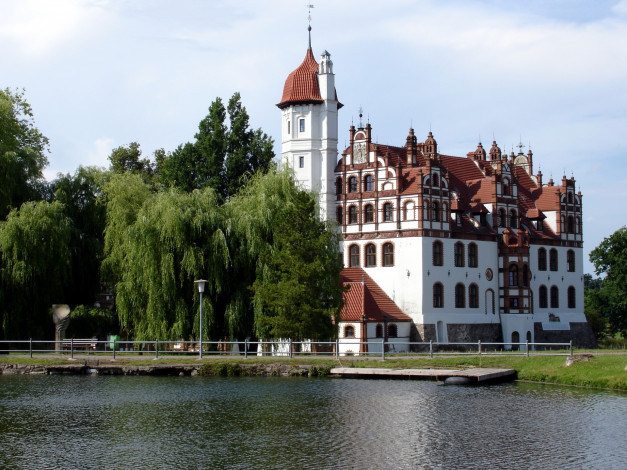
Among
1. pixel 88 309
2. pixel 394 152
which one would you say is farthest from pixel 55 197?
pixel 394 152

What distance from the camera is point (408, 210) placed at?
214 ft

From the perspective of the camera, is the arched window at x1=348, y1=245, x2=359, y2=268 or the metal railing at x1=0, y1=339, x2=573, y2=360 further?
the arched window at x1=348, y1=245, x2=359, y2=268

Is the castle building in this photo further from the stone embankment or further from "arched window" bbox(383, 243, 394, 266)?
the stone embankment

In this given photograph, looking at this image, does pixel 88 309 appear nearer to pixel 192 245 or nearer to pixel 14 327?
pixel 14 327

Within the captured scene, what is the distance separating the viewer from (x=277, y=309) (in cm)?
4609

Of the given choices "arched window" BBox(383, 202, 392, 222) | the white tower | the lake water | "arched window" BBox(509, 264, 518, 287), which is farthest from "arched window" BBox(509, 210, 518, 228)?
the lake water

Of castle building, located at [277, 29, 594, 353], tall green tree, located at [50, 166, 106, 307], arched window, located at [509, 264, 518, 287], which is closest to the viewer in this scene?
tall green tree, located at [50, 166, 106, 307]

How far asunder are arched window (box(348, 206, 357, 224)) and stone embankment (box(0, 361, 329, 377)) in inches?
1018

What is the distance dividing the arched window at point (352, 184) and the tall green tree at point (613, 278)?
3050cm

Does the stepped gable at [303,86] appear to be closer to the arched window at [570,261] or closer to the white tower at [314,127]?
the white tower at [314,127]

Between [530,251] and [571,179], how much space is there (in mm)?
8582

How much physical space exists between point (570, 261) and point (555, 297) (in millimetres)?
4029

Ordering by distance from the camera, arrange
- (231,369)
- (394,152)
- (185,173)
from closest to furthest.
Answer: (231,369)
(394,152)
(185,173)

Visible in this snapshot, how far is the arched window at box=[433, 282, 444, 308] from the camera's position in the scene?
65.7m
